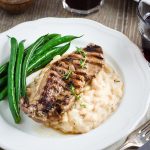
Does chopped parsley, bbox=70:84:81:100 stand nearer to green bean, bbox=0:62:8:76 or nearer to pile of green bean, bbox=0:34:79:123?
pile of green bean, bbox=0:34:79:123

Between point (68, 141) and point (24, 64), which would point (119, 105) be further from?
point (24, 64)

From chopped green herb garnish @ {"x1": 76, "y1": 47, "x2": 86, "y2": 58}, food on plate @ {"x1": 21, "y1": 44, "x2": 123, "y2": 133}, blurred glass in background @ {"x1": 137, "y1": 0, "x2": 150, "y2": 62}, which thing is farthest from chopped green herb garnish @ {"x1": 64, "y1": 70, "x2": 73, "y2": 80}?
blurred glass in background @ {"x1": 137, "y1": 0, "x2": 150, "y2": 62}

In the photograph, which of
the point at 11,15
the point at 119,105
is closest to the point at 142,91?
the point at 119,105

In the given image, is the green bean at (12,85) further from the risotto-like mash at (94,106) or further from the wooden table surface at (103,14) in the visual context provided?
the wooden table surface at (103,14)

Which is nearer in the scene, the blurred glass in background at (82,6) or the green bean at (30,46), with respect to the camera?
the green bean at (30,46)

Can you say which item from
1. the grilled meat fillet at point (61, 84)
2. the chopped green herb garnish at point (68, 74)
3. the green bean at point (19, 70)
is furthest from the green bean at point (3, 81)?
the chopped green herb garnish at point (68, 74)

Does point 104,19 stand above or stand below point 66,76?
below

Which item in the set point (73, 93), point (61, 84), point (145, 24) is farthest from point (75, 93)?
point (145, 24)
